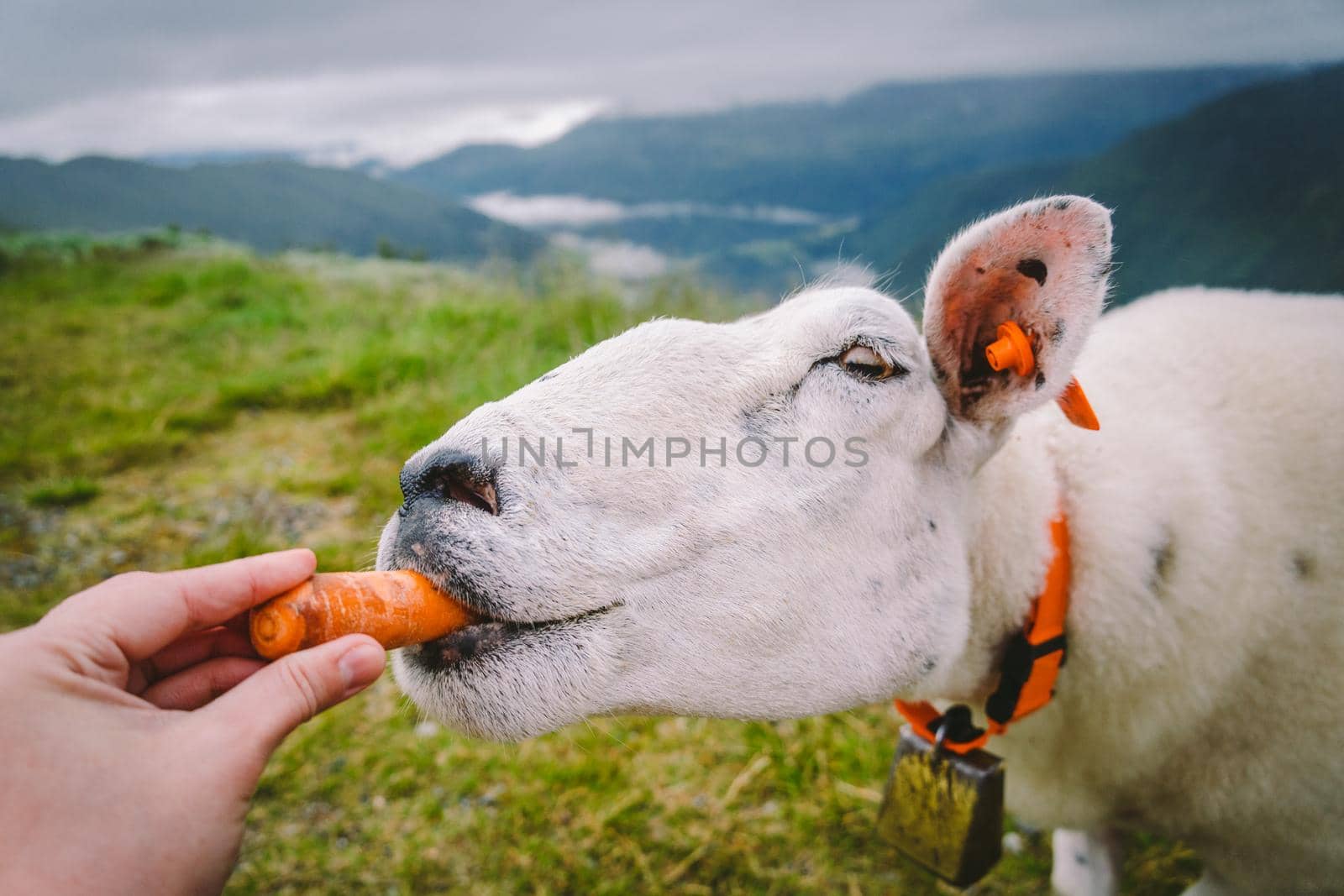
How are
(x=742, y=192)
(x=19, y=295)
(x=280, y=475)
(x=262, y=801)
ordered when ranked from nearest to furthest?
1. (x=262, y=801)
2. (x=280, y=475)
3. (x=19, y=295)
4. (x=742, y=192)

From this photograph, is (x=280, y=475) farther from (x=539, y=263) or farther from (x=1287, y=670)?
(x=1287, y=670)

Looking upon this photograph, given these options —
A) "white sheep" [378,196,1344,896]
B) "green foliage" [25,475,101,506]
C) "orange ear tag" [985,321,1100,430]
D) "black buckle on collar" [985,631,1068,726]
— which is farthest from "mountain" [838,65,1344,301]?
"green foliage" [25,475,101,506]

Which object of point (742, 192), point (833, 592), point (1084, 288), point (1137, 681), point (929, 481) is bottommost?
point (1137, 681)

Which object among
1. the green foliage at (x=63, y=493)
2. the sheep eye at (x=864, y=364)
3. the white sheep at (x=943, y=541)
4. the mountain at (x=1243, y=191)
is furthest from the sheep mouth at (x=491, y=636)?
the green foliage at (x=63, y=493)

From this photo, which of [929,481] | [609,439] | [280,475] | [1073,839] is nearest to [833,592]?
[929,481]

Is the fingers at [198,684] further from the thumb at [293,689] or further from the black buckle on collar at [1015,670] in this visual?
the black buckle on collar at [1015,670]
